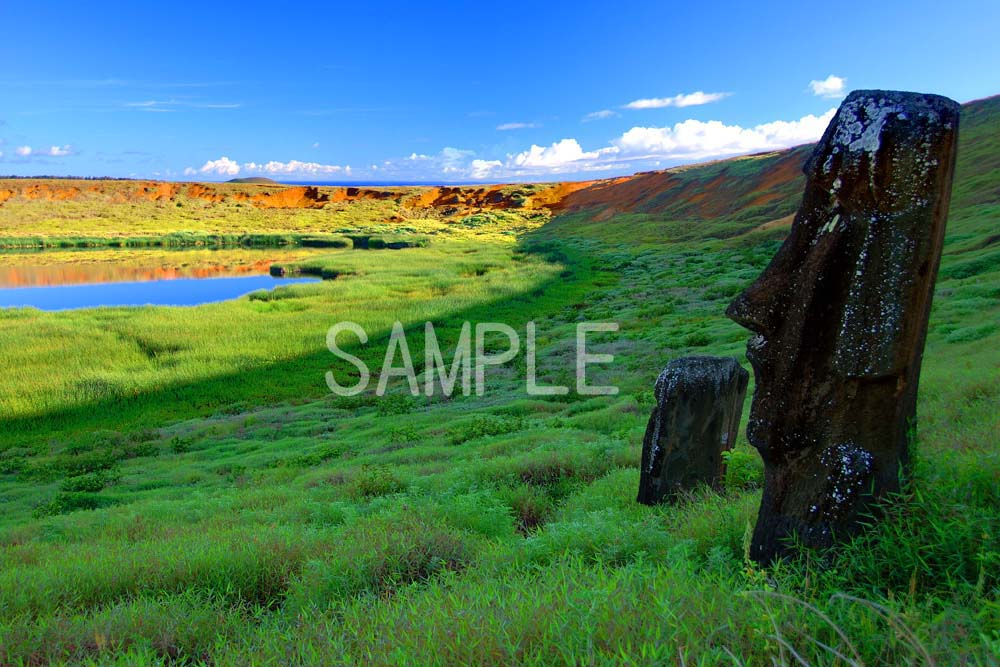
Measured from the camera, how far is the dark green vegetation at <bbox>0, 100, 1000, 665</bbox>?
2.88 metres

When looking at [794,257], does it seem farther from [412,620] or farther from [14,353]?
[14,353]

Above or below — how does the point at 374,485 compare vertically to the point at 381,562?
below

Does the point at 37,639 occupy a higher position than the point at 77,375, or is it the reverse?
the point at 37,639

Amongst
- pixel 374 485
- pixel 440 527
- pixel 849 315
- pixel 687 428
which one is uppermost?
pixel 849 315

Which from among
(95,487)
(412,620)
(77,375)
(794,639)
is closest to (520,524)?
(412,620)

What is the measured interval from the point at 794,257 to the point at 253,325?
27241 mm

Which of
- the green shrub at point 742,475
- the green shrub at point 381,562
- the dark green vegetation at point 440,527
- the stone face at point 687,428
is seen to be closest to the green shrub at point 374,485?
the dark green vegetation at point 440,527

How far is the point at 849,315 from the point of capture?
3.52 m

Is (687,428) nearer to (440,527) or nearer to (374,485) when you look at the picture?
(440,527)

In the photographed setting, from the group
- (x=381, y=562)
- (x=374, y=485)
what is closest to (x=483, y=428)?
(x=374, y=485)

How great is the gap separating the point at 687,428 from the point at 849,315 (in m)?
2.64

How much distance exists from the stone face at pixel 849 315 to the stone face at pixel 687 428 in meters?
2.01

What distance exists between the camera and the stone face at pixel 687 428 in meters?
5.94

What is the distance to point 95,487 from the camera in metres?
11.8
